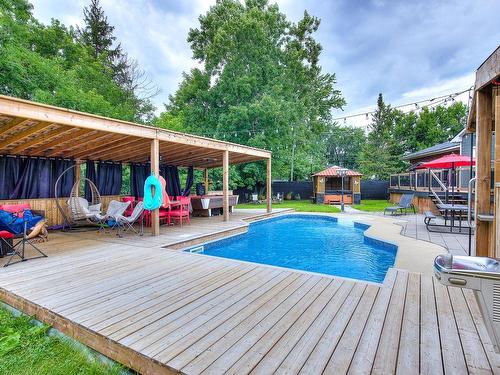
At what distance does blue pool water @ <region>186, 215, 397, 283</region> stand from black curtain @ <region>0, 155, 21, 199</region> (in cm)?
521

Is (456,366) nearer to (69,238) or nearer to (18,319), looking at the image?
(18,319)

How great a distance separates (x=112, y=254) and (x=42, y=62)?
36.9 ft

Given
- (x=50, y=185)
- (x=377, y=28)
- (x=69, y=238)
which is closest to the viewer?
(x=69, y=238)

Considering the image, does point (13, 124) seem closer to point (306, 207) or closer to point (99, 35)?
point (306, 207)

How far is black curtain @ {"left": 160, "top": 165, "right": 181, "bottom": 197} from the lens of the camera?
11.0 meters

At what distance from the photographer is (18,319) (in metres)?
2.61

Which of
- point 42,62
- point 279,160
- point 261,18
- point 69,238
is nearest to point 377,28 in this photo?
point 279,160

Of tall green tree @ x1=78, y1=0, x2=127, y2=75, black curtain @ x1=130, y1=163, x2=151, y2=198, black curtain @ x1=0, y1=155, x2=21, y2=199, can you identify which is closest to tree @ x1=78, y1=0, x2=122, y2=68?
tall green tree @ x1=78, y1=0, x2=127, y2=75

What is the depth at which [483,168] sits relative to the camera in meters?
2.94

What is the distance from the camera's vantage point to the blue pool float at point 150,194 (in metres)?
5.98

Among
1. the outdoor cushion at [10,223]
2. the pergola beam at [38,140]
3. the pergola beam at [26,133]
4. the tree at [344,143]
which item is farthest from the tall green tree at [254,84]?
the tree at [344,143]

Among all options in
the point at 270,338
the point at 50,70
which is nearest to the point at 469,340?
the point at 270,338

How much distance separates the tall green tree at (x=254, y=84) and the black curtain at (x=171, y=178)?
4431mm

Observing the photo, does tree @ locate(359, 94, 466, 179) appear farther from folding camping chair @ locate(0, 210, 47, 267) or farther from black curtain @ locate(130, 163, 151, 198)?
folding camping chair @ locate(0, 210, 47, 267)
